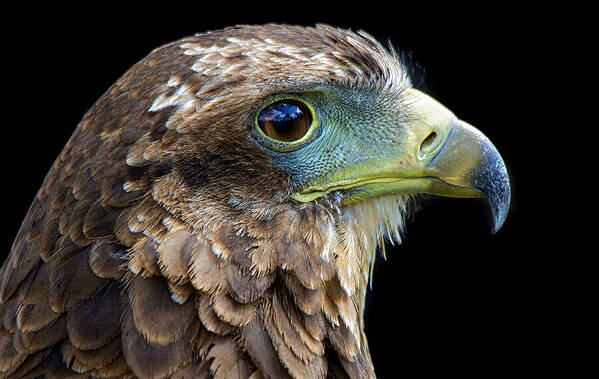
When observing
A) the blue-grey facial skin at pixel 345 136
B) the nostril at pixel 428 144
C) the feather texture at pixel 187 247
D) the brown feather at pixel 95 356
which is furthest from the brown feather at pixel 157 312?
the nostril at pixel 428 144

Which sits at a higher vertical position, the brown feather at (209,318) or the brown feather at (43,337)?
the brown feather at (209,318)

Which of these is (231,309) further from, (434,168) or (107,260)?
(434,168)

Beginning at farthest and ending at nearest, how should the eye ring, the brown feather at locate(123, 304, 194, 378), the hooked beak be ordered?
the hooked beak
the eye ring
the brown feather at locate(123, 304, 194, 378)

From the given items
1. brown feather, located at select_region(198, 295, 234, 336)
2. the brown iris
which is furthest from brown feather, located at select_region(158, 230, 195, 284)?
the brown iris

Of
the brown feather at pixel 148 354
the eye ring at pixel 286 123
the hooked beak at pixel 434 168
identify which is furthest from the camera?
the hooked beak at pixel 434 168

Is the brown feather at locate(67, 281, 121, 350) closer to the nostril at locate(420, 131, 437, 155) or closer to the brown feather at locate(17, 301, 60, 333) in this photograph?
the brown feather at locate(17, 301, 60, 333)

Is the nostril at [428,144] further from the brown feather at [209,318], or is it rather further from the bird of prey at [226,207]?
the brown feather at [209,318]

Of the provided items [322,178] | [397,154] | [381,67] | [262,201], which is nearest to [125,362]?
[262,201]
